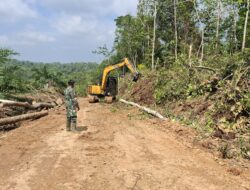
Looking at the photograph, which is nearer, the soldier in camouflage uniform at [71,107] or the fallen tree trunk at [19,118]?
the soldier in camouflage uniform at [71,107]

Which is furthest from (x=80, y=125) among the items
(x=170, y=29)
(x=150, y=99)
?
(x=170, y=29)

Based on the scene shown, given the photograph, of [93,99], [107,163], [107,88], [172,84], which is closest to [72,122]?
[107,163]

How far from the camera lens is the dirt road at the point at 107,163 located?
7582mm

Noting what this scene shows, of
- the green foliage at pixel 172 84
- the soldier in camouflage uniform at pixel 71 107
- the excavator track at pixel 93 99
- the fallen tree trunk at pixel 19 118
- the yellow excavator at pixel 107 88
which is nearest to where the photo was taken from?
the soldier in camouflage uniform at pixel 71 107

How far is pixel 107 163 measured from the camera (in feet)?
29.6

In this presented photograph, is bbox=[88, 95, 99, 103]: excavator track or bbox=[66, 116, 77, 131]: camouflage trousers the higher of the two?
bbox=[66, 116, 77, 131]: camouflage trousers

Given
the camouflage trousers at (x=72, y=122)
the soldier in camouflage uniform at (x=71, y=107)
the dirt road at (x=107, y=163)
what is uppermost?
the soldier in camouflage uniform at (x=71, y=107)

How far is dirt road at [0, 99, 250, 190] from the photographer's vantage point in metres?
7.58

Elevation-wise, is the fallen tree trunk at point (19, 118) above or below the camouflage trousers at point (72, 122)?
below

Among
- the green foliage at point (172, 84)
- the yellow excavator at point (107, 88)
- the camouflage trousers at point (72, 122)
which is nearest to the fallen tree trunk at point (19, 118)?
the camouflage trousers at point (72, 122)

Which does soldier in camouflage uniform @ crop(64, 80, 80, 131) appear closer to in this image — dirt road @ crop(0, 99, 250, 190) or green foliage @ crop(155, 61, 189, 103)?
dirt road @ crop(0, 99, 250, 190)

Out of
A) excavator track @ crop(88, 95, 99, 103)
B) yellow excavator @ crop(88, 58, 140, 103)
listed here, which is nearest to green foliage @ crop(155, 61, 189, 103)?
yellow excavator @ crop(88, 58, 140, 103)

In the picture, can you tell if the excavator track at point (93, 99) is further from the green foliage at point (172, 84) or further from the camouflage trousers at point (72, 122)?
the camouflage trousers at point (72, 122)

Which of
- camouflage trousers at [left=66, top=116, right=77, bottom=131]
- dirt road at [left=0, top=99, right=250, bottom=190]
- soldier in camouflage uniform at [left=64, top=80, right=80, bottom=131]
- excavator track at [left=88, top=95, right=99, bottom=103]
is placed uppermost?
soldier in camouflage uniform at [left=64, top=80, right=80, bottom=131]
